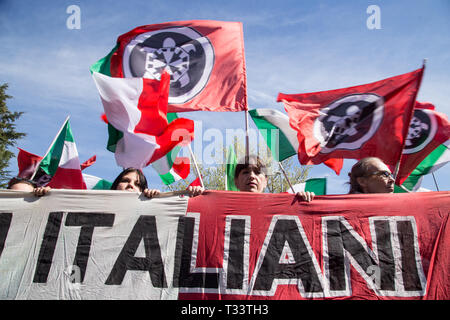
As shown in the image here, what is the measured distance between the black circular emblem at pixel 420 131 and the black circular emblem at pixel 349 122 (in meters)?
1.12

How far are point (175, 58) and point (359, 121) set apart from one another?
8.75ft

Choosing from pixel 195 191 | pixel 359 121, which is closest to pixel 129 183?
pixel 195 191

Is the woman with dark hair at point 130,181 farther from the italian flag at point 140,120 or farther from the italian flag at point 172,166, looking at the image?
the italian flag at point 172,166

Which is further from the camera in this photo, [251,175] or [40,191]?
[251,175]

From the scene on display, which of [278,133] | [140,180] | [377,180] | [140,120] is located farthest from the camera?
[278,133]

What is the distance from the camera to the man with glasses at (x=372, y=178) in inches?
158

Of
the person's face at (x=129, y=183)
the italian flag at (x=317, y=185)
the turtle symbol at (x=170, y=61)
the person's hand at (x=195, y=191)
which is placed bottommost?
the person's hand at (x=195, y=191)

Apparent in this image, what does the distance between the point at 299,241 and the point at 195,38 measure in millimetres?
3612

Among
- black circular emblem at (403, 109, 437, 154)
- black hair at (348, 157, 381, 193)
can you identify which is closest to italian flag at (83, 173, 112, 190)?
black hair at (348, 157, 381, 193)

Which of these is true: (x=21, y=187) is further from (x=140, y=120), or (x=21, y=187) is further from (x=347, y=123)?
(x=347, y=123)

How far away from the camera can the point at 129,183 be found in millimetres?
4199

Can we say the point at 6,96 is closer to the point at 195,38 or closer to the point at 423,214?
the point at 195,38

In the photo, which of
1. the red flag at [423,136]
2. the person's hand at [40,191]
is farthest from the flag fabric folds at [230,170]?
the person's hand at [40,191]
